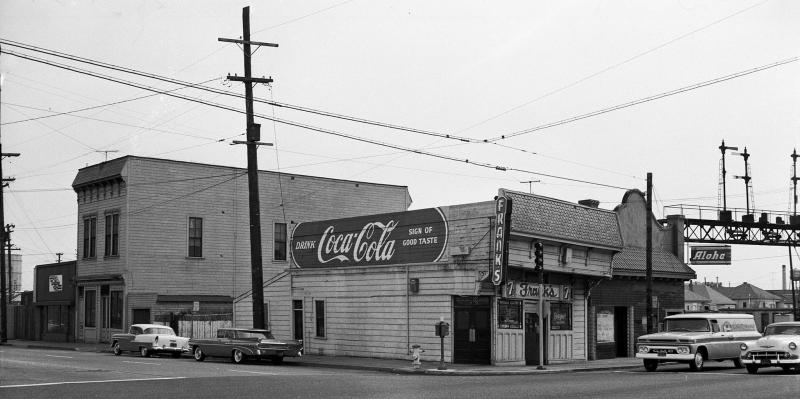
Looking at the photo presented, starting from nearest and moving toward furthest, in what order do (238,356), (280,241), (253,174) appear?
(238,356) < (253,174) < (280,241)

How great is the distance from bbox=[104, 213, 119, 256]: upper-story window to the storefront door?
23.5 metres

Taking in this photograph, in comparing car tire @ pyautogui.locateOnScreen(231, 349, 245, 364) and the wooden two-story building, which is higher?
the wooden two-story building

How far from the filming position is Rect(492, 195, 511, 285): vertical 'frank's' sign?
102 feet

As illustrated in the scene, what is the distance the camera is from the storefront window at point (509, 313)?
32625 millimetres

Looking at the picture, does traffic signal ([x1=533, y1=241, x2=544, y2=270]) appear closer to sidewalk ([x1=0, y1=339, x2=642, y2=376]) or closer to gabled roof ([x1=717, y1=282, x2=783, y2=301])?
sidewalk ([x1=0, y1=339, x2=642, y2=376])

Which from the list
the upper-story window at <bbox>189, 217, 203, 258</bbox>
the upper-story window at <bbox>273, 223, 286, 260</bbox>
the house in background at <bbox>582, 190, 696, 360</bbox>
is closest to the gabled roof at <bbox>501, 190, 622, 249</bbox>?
the house in background at <bbox>582, 190, 696, 360</bbox>

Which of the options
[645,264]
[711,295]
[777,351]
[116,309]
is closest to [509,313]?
[777,351]

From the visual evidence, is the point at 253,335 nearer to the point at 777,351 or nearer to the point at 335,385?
the point at 335,385

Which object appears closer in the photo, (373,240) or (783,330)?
(783,330)

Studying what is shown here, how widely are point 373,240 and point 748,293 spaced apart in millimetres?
118003

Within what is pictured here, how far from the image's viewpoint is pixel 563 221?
34906 millimetres

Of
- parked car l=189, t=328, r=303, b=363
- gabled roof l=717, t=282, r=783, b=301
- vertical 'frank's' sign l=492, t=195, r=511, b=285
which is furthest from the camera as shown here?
gabled roof l=717, t=282, r=783, b=301

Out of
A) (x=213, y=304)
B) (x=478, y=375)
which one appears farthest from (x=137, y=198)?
(x=478, y=375)

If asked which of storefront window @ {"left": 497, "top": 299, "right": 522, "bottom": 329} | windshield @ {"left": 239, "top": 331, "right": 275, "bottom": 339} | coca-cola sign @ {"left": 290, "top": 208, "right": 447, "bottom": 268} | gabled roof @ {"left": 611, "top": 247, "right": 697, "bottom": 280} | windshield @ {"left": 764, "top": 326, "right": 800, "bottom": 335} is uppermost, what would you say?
coca-cola sign @ {"left": 290, "top": 208, "right": 447, "bottom": 268}
